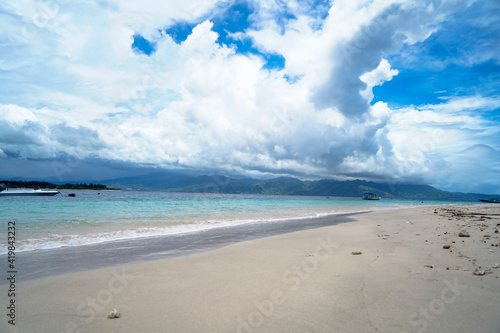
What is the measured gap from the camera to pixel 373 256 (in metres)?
8.70

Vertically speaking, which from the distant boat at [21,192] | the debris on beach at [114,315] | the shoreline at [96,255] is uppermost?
the debris on beach at [114,315]

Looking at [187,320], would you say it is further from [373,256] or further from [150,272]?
[373,256]

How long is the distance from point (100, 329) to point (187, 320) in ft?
4.83

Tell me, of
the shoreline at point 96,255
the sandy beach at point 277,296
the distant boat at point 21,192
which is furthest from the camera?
the distant boat at point 21,192

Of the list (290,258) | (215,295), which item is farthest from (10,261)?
(290,258)

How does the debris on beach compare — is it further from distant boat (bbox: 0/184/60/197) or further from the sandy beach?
distant boat (bbox: 0/184/60/197)

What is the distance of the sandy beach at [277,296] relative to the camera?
4086 mm

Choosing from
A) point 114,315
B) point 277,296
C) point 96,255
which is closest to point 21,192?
point 96,255

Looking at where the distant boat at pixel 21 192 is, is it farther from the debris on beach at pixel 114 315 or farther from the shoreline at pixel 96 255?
the debris on beach at pixel 114 315

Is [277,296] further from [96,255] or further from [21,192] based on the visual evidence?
[21,192]

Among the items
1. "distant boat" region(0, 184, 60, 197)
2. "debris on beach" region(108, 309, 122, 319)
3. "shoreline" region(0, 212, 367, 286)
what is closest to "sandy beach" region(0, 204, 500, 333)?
"debris on beach" region(108, 309, 122, 319)

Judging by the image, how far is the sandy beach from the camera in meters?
4.09

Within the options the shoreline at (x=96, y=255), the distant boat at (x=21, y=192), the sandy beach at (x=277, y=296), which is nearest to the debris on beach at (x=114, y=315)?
the sandy beach at (x=277, y=296)

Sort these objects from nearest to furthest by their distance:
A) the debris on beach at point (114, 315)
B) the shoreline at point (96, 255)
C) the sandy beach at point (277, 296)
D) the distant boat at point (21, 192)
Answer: the sandy beach at point (277, 296)
the debris on beach at point (114, 315)
the shoreline at point (96, 255)
the distant boat at point (21, 192)
